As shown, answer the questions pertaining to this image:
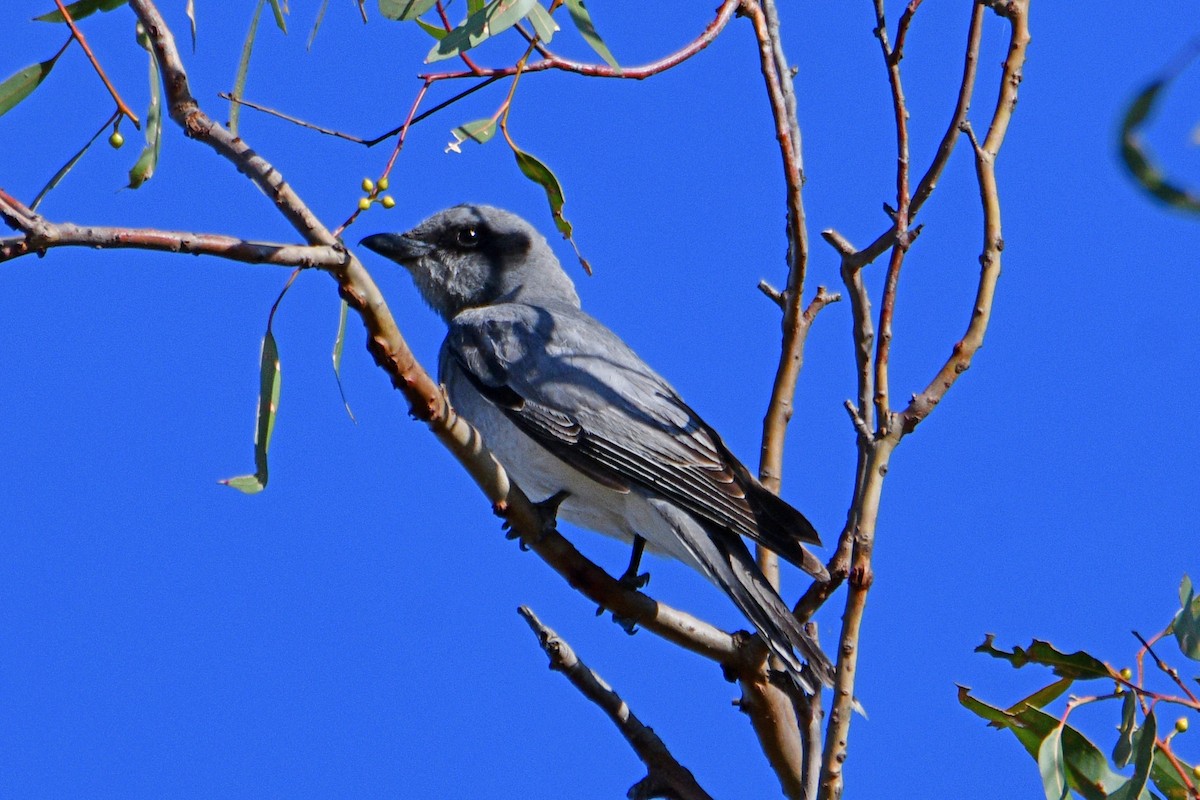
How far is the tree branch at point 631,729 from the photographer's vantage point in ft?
9.36

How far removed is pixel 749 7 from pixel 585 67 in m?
0.60

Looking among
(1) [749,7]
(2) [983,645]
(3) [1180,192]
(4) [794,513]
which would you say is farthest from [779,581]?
(3) [1180,192]

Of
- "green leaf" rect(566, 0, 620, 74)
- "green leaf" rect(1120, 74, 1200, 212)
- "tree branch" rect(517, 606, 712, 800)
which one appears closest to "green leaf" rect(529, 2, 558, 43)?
"green leaf" rect(566, 0, 620, 74)

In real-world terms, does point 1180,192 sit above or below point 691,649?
below

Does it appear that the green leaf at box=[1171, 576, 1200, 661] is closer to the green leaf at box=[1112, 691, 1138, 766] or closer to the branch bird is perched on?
the green leaf at box=[1112, 691, 1138, 766]

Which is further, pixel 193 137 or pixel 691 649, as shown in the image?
pixel 691 649

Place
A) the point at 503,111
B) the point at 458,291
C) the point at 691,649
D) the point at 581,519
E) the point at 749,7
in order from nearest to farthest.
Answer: the point at 503,111 → the point at 749,7 → the point at 691,649 → the point at 581,519 → the point at 458,291

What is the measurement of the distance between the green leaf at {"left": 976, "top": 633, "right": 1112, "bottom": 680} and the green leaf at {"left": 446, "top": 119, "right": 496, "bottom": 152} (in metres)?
1.44

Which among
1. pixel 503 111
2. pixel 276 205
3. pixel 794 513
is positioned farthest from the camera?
pixel 794 513

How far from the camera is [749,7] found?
3.01m

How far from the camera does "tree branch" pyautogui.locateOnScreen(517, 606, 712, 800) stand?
285cm

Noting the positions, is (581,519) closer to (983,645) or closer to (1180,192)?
(983,645)

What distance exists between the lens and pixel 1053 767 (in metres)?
2.50

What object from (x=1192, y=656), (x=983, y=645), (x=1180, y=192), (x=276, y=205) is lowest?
(x=1180, y=192)
